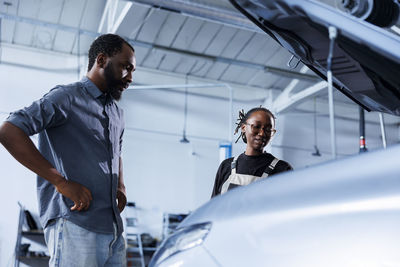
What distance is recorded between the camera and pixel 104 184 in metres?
1.81

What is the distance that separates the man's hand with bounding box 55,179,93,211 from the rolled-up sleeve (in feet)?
0.67

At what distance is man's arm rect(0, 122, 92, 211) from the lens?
160 cm

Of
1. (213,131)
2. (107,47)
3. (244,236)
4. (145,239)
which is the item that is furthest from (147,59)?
(244,236)

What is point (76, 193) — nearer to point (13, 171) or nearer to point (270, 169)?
point (270, 169)

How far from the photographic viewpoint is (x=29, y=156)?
5.28 ft

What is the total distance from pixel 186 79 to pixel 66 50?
204 cm

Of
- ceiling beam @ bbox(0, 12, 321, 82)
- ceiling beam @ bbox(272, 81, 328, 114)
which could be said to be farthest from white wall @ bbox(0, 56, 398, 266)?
ceiling beam @ bbox(0, 12, 321, 82)

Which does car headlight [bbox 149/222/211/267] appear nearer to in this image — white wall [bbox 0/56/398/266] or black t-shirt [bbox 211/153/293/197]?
black t-shirt [bbox 211/153/293/197]

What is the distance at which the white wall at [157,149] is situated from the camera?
7207 mm

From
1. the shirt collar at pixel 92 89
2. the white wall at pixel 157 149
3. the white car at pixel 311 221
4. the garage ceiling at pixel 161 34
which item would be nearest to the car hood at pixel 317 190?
the white car at pixel 311 221

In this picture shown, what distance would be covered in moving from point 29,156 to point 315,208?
1046 mm

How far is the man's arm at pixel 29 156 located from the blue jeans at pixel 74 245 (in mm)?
118

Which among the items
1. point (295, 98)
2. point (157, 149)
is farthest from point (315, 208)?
point (295, 98)

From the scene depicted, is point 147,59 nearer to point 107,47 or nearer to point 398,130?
point 398,130
